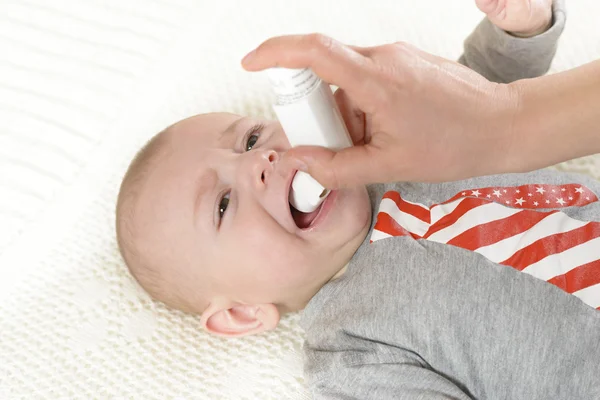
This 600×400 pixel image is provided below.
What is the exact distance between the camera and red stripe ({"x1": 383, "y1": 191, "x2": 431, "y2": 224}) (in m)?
1.20

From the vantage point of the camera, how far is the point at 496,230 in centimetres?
114

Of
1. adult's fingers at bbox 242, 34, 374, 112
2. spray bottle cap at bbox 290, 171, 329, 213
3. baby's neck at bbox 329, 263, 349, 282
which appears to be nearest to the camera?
adult's fingers at bbox 242, 34, 374, 112

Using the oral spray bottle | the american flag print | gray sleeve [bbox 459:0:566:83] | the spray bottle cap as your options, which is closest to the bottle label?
the oral spray bottle

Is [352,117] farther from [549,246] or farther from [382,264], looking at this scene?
[549,246]

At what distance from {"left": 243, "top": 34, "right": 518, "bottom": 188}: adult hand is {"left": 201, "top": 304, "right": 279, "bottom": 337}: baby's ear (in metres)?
0.46

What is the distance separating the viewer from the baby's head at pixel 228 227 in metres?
1.14

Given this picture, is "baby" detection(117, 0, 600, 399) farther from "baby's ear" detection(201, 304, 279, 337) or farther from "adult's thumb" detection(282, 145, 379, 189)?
"adult's thumb" detection(282, 145, 379, 189)

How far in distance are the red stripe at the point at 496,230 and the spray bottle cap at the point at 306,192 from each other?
26 cm

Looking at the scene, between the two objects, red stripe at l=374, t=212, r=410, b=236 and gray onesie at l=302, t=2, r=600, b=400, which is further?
red stripe at l=374, t=212, r=410, b=236

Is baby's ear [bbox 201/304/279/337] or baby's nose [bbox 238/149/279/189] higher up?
baby's nose [bbox 238/149/279/189]

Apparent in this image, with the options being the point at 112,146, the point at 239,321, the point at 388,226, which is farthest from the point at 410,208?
the point at 112,146

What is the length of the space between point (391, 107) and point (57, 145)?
107 centimetres

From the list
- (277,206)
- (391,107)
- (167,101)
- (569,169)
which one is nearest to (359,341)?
(277,206)

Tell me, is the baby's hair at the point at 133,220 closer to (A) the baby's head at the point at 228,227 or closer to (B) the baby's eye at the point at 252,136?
(A) the baby's head at the point at 228,227
